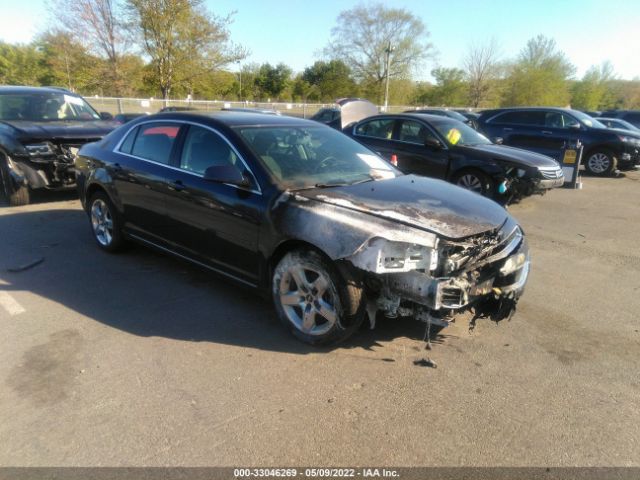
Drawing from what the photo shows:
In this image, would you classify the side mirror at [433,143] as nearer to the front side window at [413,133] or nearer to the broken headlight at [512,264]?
the front side window at [413,133]

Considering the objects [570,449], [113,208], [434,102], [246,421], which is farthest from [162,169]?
[434,102]

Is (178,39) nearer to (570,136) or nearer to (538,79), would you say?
(570,136)

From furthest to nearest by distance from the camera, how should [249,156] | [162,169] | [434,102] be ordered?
[434,102] → [162,169] → [249,156]

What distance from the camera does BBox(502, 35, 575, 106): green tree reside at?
47.1m

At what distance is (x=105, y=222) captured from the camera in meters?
5.47

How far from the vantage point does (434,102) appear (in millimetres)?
57594

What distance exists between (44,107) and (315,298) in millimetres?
7593

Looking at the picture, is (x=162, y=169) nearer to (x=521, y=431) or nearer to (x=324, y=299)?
(x=324, y=299)

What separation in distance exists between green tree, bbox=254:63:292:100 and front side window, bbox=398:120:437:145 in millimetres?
52040

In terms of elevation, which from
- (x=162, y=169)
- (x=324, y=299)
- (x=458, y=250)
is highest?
(x=162, y=169)

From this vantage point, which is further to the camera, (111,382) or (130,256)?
(130,256)

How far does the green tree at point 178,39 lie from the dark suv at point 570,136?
652 inches

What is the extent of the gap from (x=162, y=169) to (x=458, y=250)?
114 inches

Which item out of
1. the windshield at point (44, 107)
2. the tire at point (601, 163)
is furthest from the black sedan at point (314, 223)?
the tire at point (601, 163)
